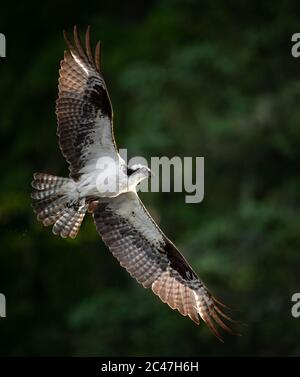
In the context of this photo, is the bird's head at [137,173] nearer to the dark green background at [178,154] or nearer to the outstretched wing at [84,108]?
the outstretched wing at [84,108]

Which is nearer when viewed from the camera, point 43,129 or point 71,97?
point 71,97

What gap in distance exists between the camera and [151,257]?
1354 centimetres

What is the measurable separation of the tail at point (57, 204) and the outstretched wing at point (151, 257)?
2.01 ft

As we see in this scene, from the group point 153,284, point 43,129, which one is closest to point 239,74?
point 43,129

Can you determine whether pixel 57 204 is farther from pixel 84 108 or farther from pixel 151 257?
pixel 151 257

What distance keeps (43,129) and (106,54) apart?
6.72ft

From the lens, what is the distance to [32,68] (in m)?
22.8

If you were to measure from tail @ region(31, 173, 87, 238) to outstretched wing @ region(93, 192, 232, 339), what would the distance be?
0.61 m

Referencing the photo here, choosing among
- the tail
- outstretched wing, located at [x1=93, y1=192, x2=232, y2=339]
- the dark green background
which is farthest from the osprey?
the dark green background

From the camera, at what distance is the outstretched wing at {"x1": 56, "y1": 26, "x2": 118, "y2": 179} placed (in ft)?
41.5

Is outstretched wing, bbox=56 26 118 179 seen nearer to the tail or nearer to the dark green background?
the tail

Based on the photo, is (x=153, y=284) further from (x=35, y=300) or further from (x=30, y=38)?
(x=30, y=38)

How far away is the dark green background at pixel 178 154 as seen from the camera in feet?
67.5

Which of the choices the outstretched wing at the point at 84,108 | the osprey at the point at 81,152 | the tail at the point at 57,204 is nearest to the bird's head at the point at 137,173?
the osprey at the point at 81,152
